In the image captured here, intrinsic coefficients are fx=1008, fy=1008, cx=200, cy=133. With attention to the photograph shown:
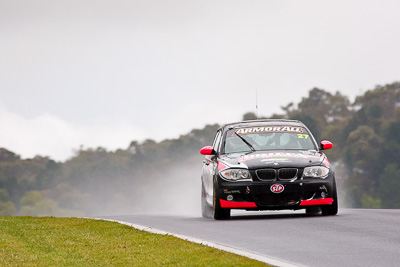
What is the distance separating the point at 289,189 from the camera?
51.7 ft

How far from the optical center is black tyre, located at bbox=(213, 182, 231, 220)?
16125 millimetres

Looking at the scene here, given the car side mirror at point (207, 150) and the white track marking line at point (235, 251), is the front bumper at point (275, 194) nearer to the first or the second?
the car side mirror at point (207, 150)

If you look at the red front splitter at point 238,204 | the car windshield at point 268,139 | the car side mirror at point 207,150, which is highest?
the car windshield at point 268,139

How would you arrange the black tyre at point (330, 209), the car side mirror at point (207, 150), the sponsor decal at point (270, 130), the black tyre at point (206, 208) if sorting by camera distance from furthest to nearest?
the black tyre at point (206, 208), the sponsor decal at point (270, 130), the car side mirror at point (207, 150), the black tyre at point (330, 209)

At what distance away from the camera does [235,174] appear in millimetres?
15906

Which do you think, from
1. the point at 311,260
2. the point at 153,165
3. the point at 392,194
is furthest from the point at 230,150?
the point at 153,165

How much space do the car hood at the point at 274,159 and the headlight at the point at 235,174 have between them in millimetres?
86

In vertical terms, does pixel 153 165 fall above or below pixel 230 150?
above

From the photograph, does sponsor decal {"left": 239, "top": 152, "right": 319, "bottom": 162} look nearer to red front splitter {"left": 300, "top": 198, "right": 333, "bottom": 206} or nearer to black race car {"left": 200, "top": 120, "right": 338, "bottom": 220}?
black race car {"left": 200, "top": 120, "right": 338, "bottom": 220}

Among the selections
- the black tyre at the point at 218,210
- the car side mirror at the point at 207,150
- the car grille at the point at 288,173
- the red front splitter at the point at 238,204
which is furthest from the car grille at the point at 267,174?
the car side mirror at the point at 207,150

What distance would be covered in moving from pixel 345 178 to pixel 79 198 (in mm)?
58604

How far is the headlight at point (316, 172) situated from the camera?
52.0 ft

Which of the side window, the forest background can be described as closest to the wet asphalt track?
the side window

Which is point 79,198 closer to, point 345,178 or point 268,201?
point 345,178
